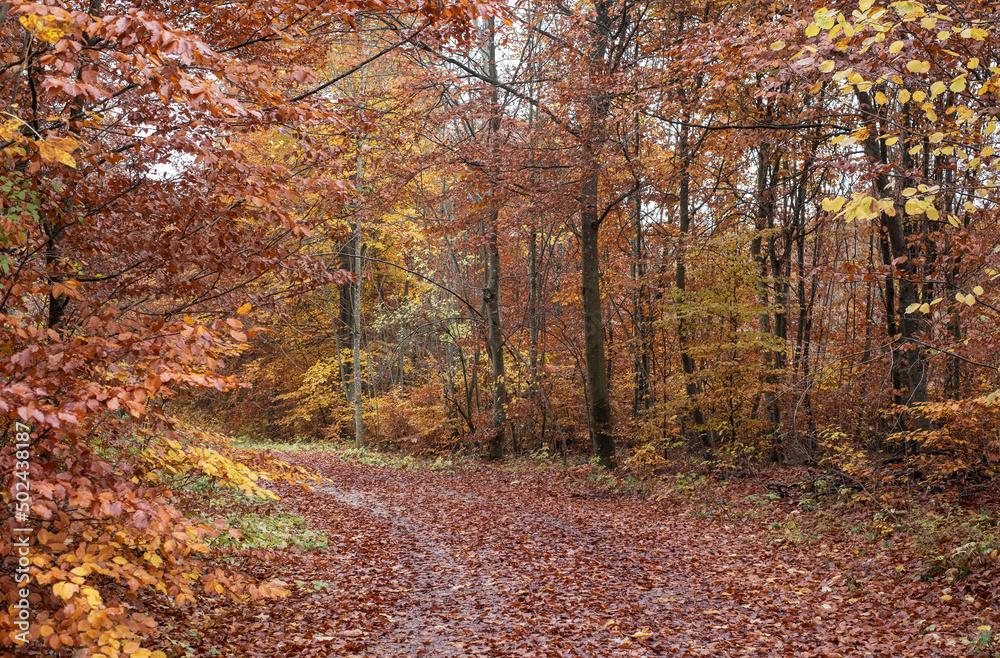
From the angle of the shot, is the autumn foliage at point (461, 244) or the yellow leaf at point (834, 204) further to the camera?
the autumn foliage at point (461, 244)

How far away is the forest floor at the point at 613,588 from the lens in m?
5.27

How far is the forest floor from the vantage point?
207 inches

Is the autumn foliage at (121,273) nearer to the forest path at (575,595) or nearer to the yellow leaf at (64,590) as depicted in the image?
the yellow leaf at (64,590)

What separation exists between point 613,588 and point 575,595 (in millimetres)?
491

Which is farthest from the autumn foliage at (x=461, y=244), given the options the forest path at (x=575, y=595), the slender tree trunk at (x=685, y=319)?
the forest path at (x=575, y=595)

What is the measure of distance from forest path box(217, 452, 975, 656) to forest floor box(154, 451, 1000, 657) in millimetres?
23

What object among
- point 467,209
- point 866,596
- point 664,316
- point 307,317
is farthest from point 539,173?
point 307,317

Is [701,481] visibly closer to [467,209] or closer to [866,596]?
[866,596]

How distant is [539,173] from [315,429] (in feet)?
55.1

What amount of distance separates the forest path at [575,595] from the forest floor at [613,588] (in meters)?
0.02

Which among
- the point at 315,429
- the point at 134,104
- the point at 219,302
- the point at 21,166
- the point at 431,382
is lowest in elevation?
the point at 315,429

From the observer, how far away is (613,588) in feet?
22.2

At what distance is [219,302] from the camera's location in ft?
20.9

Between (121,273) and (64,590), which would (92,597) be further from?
(121,273)
